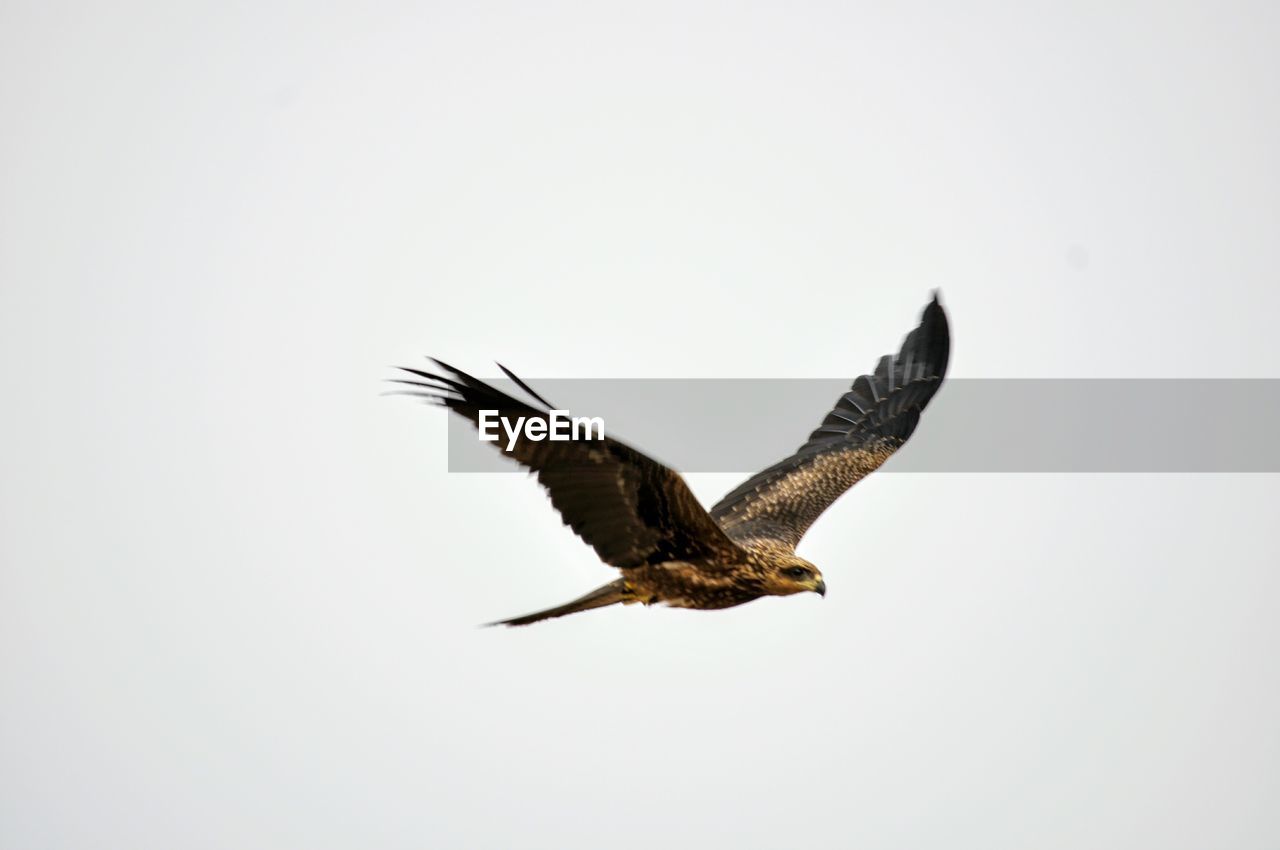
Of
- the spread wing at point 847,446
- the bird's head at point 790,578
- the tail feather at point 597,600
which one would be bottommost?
the tail feather at point 597,600

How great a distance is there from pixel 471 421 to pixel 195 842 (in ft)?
323

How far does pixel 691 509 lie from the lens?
39.3 feet

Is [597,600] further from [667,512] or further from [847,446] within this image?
[847,446]

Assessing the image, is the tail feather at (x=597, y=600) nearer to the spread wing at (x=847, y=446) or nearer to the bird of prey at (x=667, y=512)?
the bird of prey at (x=667, y=512)

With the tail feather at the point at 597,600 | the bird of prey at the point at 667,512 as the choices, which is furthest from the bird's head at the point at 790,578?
the tail feather at the point at 597,600

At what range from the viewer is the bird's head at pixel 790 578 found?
13211 mm

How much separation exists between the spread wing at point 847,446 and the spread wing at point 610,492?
2296mm

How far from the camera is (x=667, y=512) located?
12086mm

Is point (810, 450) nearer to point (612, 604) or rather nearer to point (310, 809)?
point (612, 604)

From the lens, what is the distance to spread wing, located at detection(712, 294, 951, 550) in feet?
52.0

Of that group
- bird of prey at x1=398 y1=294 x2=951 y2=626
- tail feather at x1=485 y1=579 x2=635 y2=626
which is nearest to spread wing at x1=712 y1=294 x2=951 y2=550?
bird of prey at x1=398 y1=294 x2=951 y2=626

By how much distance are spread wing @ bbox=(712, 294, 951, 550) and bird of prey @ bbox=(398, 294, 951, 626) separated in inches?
0.8

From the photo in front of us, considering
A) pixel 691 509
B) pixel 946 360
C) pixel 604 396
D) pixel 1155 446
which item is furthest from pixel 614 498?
pixel 1155 446

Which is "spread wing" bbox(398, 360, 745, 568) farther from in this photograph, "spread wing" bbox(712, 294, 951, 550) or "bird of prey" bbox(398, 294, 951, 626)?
"spread wing" bbox(712, 294, 951, 550)
